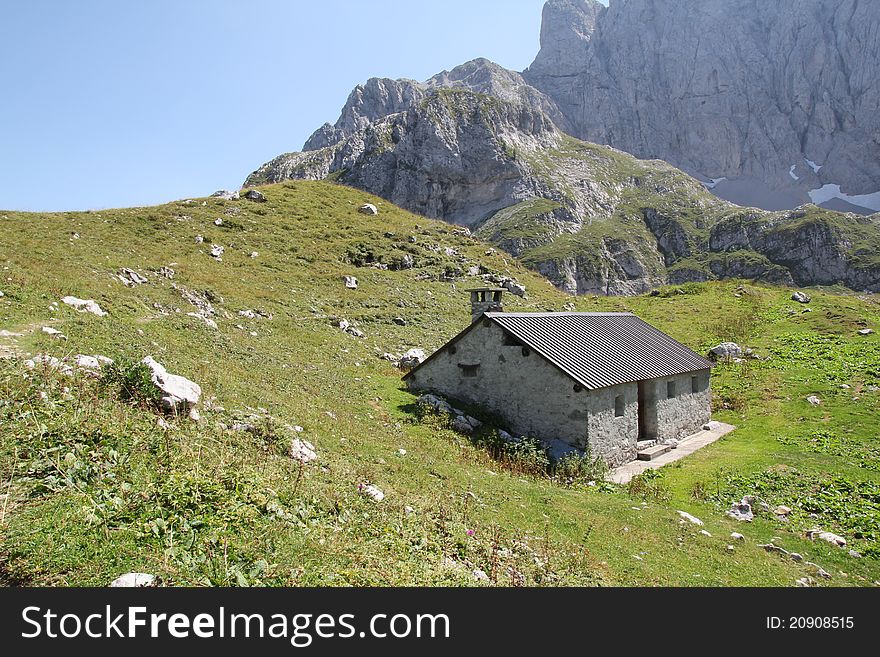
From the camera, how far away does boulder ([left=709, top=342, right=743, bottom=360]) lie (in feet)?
109

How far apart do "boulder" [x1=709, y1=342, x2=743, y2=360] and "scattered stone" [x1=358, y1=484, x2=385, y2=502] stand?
30292 millimetres

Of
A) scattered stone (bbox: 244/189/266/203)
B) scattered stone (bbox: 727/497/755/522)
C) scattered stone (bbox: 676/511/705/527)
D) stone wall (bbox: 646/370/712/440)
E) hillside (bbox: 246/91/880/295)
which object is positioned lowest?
scattered stone (bbox: 727/497/755/522)

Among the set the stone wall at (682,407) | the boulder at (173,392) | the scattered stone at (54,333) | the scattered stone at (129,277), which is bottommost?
the stone wall at (682,407)

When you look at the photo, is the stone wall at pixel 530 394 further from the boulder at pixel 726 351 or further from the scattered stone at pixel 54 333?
the boulder at pixel 726 351

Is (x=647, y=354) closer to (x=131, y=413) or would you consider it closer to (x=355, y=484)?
(x=355, y=484)

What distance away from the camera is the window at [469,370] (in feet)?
72.2

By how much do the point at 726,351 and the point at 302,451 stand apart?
31017mm

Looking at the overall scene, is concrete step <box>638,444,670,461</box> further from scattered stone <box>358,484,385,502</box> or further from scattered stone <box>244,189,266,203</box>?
scattered stone <box>244,189,266,203</box>

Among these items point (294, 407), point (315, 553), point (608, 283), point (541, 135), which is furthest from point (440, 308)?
point (541, 135)

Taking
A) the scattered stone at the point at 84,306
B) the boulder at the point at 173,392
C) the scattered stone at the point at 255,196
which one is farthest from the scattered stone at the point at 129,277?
the scattered stone at the point at 255,196

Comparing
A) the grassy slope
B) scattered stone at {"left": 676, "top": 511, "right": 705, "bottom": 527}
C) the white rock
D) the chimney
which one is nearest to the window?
the grassy slope

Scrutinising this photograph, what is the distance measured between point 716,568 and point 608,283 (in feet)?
407

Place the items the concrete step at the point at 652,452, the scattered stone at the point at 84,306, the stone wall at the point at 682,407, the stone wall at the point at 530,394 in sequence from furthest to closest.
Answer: the stone wall at the point at 682,407, the concrete step at the point at 652,452, the stone wall at the point at 530,394, the scattered stone at the point at 84,306

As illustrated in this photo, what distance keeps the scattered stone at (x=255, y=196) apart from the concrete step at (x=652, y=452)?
38504 mm
